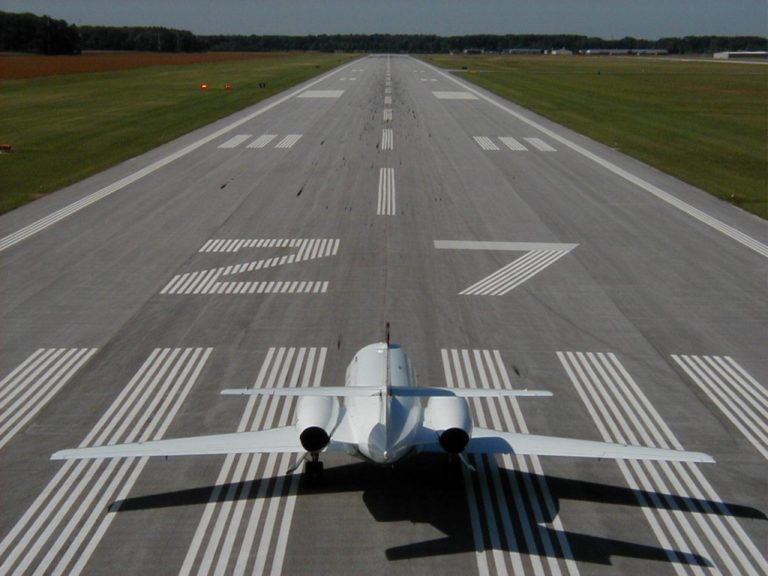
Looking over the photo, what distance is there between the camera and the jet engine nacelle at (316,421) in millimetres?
13305

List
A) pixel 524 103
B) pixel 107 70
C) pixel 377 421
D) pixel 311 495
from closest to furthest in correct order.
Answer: pixel 377 421, pixel 311 495, pixel 524 103, pixel 107 70

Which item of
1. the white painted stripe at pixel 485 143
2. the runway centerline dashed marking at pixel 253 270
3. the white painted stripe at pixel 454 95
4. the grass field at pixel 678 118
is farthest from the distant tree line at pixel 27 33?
the runway centerline dashed marking at pixel 253 270

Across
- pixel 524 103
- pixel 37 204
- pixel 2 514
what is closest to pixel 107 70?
pixel 524 103

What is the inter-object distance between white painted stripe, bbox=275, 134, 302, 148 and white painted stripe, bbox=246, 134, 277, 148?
1058 millimetres

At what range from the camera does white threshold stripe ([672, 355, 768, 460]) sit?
1848 cm

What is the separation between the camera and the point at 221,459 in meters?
16.8

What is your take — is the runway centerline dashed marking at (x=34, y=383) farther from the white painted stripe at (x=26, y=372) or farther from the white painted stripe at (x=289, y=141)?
the white painted stripe at (x=289, y=141)

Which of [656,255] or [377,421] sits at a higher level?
[377,421]

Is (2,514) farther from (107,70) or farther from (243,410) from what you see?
(107,70)

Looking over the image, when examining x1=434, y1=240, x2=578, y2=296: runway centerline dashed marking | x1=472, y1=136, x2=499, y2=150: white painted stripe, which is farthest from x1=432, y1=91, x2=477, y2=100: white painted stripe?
x1=434, y1=240, x2=578, y2=296: runway centerline dashed marking

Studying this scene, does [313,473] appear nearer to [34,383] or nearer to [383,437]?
[383,437]

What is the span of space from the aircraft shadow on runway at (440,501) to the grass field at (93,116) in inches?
1158

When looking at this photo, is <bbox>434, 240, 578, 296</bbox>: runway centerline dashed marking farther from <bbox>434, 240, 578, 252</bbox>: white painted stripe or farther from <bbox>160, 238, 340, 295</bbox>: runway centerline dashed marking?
<bbox>160, 238, 340, 295</bbox>: runway centerline dashed marking

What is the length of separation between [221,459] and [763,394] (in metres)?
13.9
